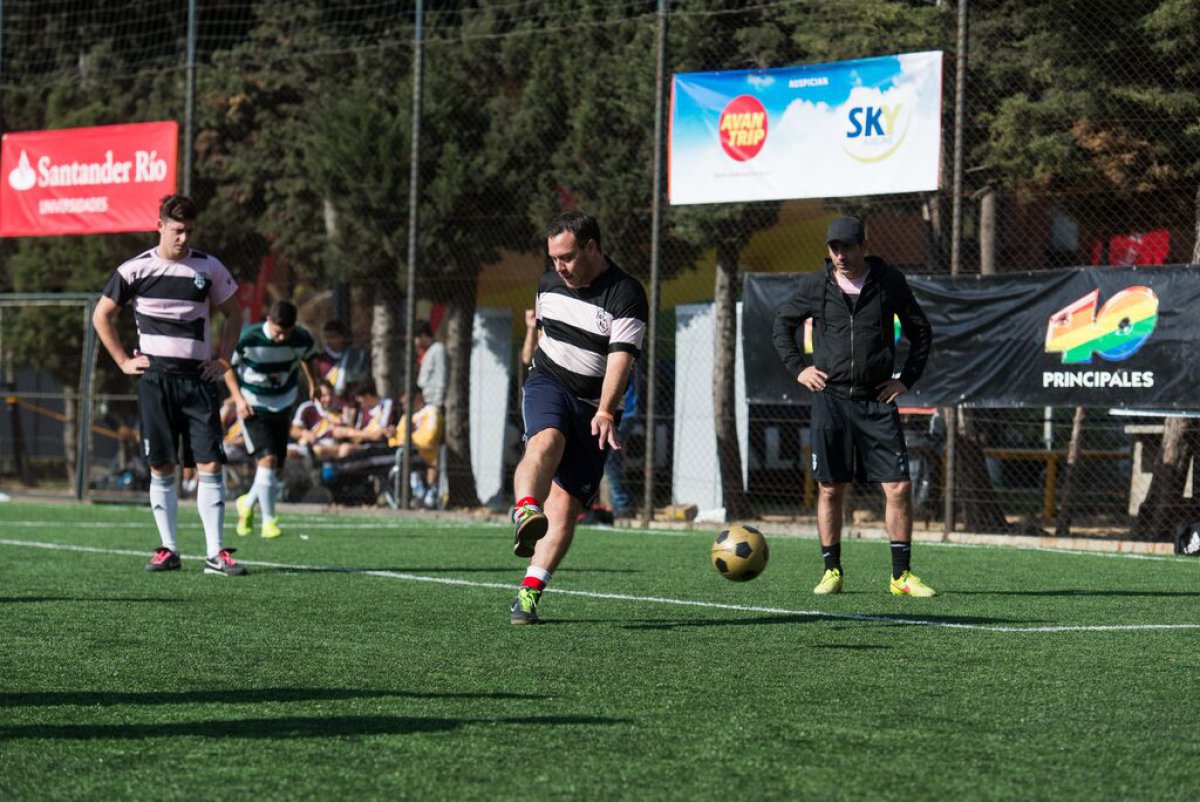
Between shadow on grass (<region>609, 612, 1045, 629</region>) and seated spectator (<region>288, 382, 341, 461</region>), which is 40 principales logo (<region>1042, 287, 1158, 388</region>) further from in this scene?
seated spectator (<region>288, 382, 341, 461</region>)

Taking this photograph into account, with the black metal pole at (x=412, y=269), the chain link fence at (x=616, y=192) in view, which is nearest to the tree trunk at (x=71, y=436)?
Result: the chain link fence at (x=616, y=192)

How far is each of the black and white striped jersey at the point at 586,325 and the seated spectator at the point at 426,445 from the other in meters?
10.4

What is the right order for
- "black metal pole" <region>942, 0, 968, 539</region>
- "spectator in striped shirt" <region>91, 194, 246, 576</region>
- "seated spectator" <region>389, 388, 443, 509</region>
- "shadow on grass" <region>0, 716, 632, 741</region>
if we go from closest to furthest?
"shadow on grass" <region>0, 716, 632, 741</region>, "spectator in striped shirt" <region>91, 194, 246, 576</region>, "black metal pole" <region>942, 0, 968, 539</region>, "seated spectator" <region>389, 388, 443, 509</region>

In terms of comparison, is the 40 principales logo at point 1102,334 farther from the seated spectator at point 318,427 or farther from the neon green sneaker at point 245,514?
the seated spectator at point 318,427

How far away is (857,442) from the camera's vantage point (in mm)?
9445

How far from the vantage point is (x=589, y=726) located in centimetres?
511

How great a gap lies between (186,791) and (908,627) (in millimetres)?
4232

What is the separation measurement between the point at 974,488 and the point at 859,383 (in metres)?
6.30

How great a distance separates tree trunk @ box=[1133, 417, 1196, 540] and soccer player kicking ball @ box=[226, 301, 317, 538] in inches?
263

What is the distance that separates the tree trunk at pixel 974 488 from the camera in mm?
15312

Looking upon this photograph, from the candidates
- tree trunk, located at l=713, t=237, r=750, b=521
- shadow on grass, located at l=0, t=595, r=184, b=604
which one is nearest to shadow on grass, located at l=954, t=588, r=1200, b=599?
shadow on grass, located at l=0, t=595, r=184, b=604

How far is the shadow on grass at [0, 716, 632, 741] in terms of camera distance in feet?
16.1

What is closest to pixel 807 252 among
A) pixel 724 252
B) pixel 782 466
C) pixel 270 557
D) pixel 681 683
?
pixel 724 252

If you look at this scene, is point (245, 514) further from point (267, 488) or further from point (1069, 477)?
point (1069, 477)
